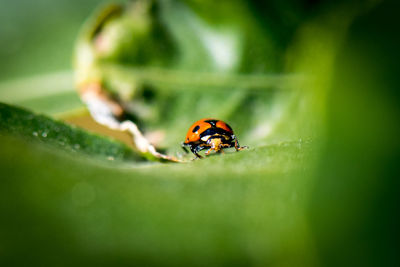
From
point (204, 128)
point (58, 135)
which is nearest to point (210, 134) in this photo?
point (204, 128)

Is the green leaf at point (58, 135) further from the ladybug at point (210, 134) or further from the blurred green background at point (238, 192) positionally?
the ladybug at point (210, 134)

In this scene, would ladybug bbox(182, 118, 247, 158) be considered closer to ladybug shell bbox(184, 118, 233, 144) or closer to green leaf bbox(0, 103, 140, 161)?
ladybug shell bbox(184, 118, 233, 144)

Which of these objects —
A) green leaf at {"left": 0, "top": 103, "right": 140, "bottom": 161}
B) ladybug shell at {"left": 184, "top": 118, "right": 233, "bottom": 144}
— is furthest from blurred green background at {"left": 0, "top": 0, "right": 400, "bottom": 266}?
ladybug shell at {"left": 184, "top": 118, "right": 233, "bottom": 144}

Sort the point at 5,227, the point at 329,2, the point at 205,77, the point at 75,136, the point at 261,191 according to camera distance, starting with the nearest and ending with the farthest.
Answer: the point at 5,227
the point at 261,191
the point at 75,136
the point at 329,2
the point at 205,77

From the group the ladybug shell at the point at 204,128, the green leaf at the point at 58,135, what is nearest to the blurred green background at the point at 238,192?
the green leaf at the point at 58,135

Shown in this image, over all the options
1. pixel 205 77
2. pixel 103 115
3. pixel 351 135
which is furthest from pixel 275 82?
pixel 351 135

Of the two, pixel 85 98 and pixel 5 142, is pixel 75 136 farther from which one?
pixel 85 98

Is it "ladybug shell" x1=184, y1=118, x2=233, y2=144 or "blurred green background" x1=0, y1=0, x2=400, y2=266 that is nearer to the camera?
"blurred green background" x1=0, y1=0, x2=400, y2=266
